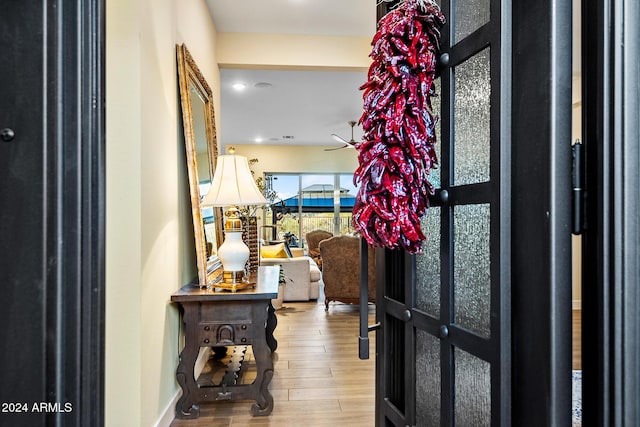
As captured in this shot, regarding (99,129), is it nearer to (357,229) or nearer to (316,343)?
(357,229)

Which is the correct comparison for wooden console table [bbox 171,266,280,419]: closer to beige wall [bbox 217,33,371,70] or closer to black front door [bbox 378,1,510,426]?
black front door [bbox 378,1,510,426]

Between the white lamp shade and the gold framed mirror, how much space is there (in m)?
0.15

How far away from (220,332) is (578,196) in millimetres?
2146

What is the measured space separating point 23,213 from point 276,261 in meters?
4.77

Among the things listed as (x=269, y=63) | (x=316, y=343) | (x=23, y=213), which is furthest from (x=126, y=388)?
(x=269, y=63)

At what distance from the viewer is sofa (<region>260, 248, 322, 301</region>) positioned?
5820 millimetres

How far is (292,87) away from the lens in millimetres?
5445

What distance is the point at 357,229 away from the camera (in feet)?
3.51

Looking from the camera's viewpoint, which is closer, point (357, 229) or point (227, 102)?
point (357, 229)

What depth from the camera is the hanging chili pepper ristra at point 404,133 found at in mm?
973

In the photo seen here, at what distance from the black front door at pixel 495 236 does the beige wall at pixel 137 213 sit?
122 centimetres

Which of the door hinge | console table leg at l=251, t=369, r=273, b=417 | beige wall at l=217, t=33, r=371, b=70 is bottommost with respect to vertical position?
console table leg at l=251, t=369, r=273, b=417

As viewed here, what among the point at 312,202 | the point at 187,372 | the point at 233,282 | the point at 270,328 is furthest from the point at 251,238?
the point at 312,202

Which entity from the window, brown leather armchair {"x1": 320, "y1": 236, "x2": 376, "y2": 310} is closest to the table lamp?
brown leather armchair {"x1": 320, "y1": 236, "x2": 376, "y2": 310}
